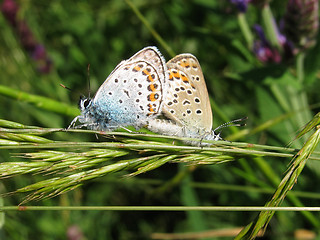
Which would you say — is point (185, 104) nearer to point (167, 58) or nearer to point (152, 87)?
point (152, 87)

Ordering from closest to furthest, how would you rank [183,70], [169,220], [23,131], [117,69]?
[23,131] → [117,69] → [183,70] → [169,220]

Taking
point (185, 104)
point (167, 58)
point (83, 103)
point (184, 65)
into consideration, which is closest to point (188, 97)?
point (185, 104)

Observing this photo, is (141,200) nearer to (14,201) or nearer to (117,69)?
(14,201)

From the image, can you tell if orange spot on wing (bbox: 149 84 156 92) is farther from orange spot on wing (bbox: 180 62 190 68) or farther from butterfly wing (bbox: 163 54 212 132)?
orange spot on wing (bbox: 180 62 190 68)

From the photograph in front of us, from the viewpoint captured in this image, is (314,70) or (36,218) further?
(36,218)

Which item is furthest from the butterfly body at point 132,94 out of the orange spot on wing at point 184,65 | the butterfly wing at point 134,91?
the orange spot on wing at point 184,65

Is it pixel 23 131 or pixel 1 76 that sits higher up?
pixel 1 76

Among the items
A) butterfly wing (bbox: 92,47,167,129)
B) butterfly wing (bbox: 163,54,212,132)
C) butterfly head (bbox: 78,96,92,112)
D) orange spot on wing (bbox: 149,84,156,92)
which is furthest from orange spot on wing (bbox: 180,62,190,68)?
butterfly head (bbox: 78,96,92,112)

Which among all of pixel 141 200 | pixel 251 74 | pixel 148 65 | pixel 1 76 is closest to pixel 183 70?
pixel 148 65
